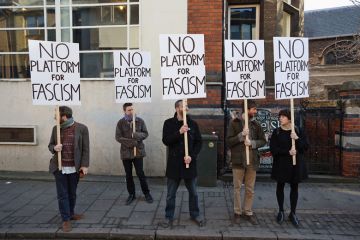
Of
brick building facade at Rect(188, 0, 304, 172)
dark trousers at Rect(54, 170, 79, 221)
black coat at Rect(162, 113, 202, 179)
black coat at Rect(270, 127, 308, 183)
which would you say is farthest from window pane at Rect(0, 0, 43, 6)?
black coat at Rect(270, 127, 308, 183)

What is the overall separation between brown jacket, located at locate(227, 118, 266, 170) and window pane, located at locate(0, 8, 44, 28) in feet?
19.7

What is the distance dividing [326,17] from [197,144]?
3634 centimetres

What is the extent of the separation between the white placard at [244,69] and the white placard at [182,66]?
452 mm

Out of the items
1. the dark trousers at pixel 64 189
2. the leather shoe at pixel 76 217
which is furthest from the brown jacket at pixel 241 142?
the leather shoe at pixel 76 217

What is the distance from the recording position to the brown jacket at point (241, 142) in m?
5.73

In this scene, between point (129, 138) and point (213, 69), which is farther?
point (213, 69)

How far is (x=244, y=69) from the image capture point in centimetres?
596

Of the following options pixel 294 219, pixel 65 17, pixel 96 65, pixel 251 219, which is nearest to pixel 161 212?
pixel 251 219

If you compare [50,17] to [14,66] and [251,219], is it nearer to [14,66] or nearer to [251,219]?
[14,66]

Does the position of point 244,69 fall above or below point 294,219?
above

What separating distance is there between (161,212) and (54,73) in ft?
9.44

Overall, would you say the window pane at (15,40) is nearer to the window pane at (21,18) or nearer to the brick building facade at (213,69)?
the window pane at (21,18)

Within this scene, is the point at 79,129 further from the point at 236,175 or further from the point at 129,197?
the point at 236,175

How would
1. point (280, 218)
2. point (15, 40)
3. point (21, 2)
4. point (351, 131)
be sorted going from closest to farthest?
point (280, 218) → point (351, 131) → point (21, 2) → point (15, 40)
